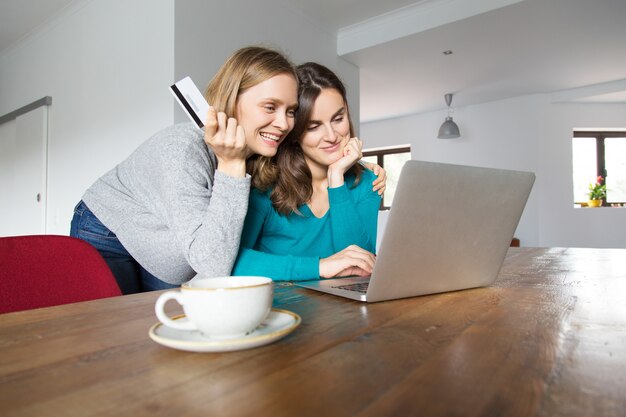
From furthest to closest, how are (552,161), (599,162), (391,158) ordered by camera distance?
(391,158) → (599,162) → (552,161)

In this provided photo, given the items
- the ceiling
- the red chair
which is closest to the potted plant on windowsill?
the ceiling

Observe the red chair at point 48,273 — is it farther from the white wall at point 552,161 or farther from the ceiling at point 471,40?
the white wall at point 552,161

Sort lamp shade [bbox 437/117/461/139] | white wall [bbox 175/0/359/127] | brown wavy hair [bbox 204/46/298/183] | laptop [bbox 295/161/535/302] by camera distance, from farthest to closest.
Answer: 1. lamp shade [bbox 437/117/461/139]
2. white wall [bbox 175/0/359/127]
3. brown wavy hair [bbox 204/46/298/183]
4. laptop [bbox 295/161/535/302]

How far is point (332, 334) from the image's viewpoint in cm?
49

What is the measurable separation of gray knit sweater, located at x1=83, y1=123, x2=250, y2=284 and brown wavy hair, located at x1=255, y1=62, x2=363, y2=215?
23 centimetres

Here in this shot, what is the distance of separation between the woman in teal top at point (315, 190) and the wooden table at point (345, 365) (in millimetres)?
616

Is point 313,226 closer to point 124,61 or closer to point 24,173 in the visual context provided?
point 124,61

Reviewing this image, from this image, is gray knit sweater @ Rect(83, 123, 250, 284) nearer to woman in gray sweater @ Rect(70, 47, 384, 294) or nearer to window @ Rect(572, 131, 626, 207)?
woman in gray sweater @ Rect(70, 47, 384, 294)

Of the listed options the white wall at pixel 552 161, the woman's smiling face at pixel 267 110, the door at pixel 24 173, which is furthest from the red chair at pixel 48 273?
the white wall at pixel 552 161

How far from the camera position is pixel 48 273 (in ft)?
2.71

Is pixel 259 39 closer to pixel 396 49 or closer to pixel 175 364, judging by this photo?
pixel 396 49

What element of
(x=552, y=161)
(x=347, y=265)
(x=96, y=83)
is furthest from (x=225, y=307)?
(x=552, y=161)

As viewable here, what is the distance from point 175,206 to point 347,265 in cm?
38

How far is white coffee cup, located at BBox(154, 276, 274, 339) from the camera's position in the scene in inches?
16.1
